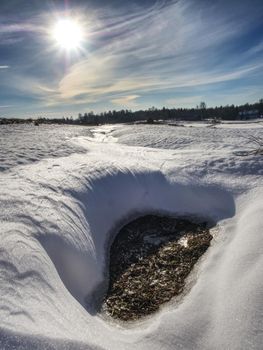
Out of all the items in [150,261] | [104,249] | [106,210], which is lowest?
[150,261]

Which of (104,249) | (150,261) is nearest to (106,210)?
(104,249)

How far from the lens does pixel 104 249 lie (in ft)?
19.3

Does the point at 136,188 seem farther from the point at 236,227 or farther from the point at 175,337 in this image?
the point at 175,337

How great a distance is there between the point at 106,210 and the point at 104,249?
1370 millimetres

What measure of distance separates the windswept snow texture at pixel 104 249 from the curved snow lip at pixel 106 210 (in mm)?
25

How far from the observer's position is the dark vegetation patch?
444 centimetres

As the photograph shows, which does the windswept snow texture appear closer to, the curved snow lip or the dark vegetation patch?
the curved snow lip

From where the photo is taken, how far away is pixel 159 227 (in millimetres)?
7086

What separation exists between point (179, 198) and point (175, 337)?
208 inches

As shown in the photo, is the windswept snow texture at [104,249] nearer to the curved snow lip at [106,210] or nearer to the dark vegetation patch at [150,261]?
the curved snow lip at [106,210]

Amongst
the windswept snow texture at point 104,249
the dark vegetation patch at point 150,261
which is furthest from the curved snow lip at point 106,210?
the dark vegetation patch at point 150,261

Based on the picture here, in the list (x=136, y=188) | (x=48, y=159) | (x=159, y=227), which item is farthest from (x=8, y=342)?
(x=48, y=159)

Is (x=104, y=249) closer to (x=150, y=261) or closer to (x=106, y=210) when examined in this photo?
(x=150, y=261)

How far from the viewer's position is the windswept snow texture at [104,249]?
3.09 m
